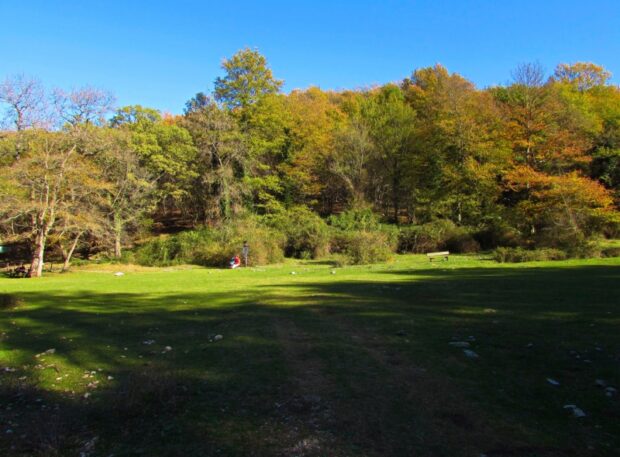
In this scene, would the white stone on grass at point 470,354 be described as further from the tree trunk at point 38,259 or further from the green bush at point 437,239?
the green bush at point 437,239

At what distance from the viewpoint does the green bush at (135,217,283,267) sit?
36844mm

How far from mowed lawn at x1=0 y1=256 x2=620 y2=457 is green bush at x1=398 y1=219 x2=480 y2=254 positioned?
30.5 m

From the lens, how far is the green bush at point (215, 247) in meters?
36.8

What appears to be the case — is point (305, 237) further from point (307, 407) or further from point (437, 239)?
point (307, 407)

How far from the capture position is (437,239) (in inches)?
1665

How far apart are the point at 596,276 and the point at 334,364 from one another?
14479mm

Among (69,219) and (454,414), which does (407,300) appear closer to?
(454,414)

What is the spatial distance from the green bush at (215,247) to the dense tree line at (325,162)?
4.30 meters

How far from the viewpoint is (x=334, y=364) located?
642cm

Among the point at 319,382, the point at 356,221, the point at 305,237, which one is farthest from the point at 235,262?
the point at 319,382

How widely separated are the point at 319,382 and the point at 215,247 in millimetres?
33448

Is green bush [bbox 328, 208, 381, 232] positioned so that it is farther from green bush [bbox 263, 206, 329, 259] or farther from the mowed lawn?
the mowed lawn

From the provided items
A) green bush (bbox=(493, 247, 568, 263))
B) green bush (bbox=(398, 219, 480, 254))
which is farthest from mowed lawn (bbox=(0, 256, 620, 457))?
green bush (bbox=(398, 219, 480, 254))

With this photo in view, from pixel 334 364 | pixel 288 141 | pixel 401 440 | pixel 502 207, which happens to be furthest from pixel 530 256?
pixel 288 141
